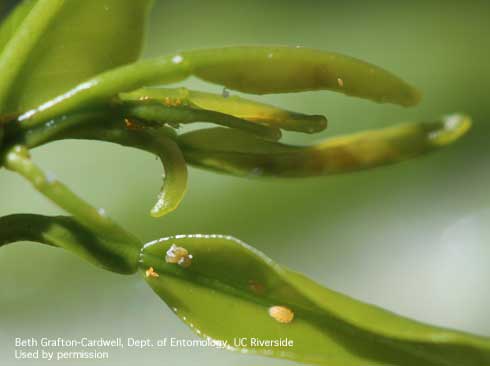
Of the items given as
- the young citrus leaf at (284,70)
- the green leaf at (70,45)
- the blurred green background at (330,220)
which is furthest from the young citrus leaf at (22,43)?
the blurred green background at (330,220)

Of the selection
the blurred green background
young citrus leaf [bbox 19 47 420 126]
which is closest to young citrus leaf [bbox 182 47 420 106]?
young citrus leaf [bbox 19 47 420 126]

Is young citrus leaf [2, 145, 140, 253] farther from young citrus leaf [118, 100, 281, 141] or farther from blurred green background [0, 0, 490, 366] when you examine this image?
blurred green background [0, 0, 490, 366]

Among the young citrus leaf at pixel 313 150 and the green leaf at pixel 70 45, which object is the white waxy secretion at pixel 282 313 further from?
the green leaf at pixel 70 45

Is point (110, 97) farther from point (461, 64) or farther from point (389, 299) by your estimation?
point (461, 64)

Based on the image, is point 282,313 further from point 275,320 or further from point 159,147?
point 159,147

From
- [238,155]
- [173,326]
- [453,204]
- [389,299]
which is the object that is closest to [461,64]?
[453,204]
